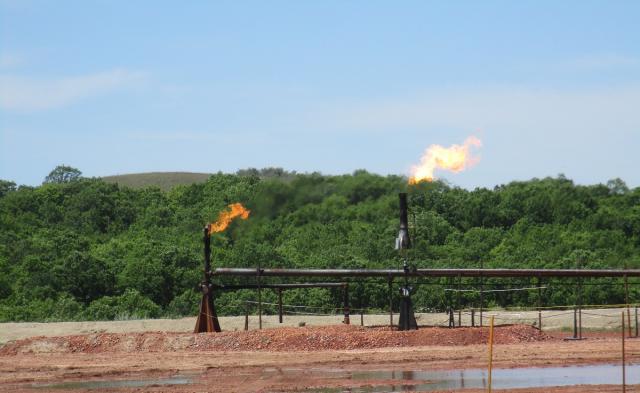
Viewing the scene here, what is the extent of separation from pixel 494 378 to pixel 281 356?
32.2 ft

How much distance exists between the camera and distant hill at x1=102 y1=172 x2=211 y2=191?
150 metres

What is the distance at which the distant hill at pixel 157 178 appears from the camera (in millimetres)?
150000

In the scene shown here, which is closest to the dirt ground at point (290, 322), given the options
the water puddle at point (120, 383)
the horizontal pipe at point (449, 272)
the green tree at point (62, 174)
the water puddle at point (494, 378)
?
the horizontal pipe at point (449, 272)

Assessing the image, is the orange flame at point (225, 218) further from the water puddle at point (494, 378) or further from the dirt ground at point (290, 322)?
the water puddle at point (494, 378)

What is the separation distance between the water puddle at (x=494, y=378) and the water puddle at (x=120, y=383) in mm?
4142

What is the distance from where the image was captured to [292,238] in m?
73.3

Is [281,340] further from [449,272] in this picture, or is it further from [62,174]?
[62,174]

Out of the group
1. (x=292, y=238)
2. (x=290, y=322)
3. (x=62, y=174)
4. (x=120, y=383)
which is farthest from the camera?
(x=62, y=174)

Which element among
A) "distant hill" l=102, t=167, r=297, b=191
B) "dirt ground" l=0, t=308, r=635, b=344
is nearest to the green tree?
"distant hill" l=102, t=167, r=297, b=191

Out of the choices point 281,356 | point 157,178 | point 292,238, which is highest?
point 157,178

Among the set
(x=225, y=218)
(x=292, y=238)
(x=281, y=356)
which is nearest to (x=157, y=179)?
(x=292, y=238)

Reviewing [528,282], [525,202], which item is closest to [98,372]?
[528,282]

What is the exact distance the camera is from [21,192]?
9781 centimetres

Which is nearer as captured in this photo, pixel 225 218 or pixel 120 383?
pixel 120 383
